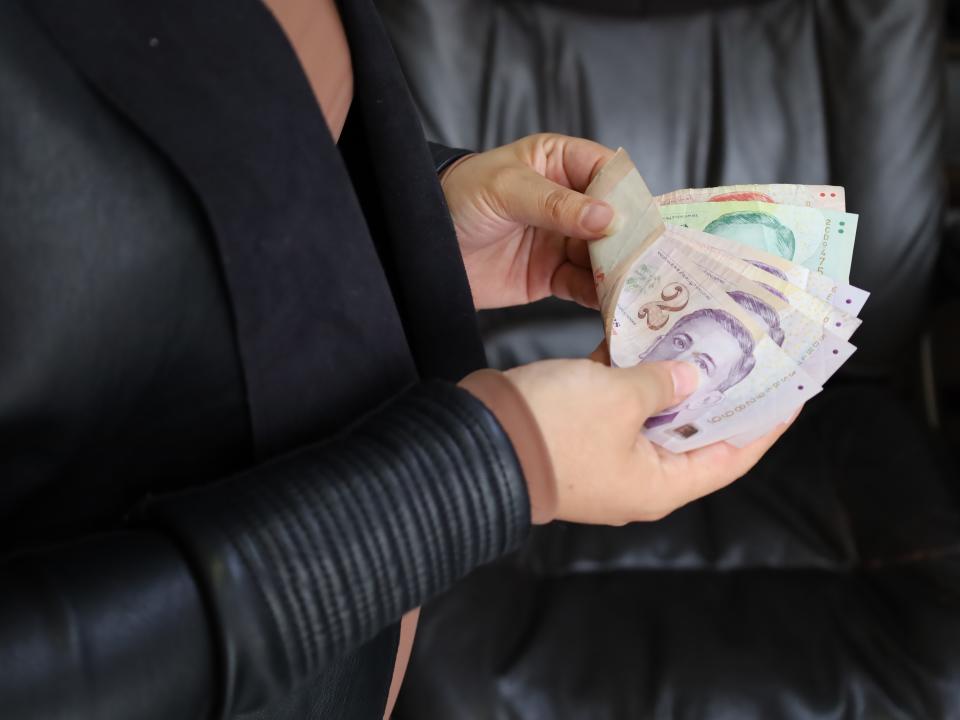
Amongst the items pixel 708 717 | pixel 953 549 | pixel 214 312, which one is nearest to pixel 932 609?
pixel 953 549

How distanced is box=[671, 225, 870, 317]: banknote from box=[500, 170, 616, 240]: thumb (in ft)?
0.29

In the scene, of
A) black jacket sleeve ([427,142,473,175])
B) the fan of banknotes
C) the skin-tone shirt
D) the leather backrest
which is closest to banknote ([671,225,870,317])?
the fan of banknotes

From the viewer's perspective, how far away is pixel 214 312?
411mm

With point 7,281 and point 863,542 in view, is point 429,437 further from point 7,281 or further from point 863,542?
point 863,542

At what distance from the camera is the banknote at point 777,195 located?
83 centimetres

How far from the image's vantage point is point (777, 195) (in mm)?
843

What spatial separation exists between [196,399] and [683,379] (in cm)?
34

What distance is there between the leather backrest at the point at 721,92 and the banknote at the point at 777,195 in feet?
1.36

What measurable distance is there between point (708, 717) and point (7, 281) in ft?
2.54

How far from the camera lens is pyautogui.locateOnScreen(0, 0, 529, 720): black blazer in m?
0.35

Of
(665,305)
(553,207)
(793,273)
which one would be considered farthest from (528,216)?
(793,273)

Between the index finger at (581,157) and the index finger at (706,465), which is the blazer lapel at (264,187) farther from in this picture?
the index finger at (581,157)

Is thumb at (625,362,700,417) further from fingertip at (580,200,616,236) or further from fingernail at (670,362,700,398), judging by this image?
fingertip at (580,200,616,236)

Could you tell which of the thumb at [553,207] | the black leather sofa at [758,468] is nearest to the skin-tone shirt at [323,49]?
the thumb at [553,207]
